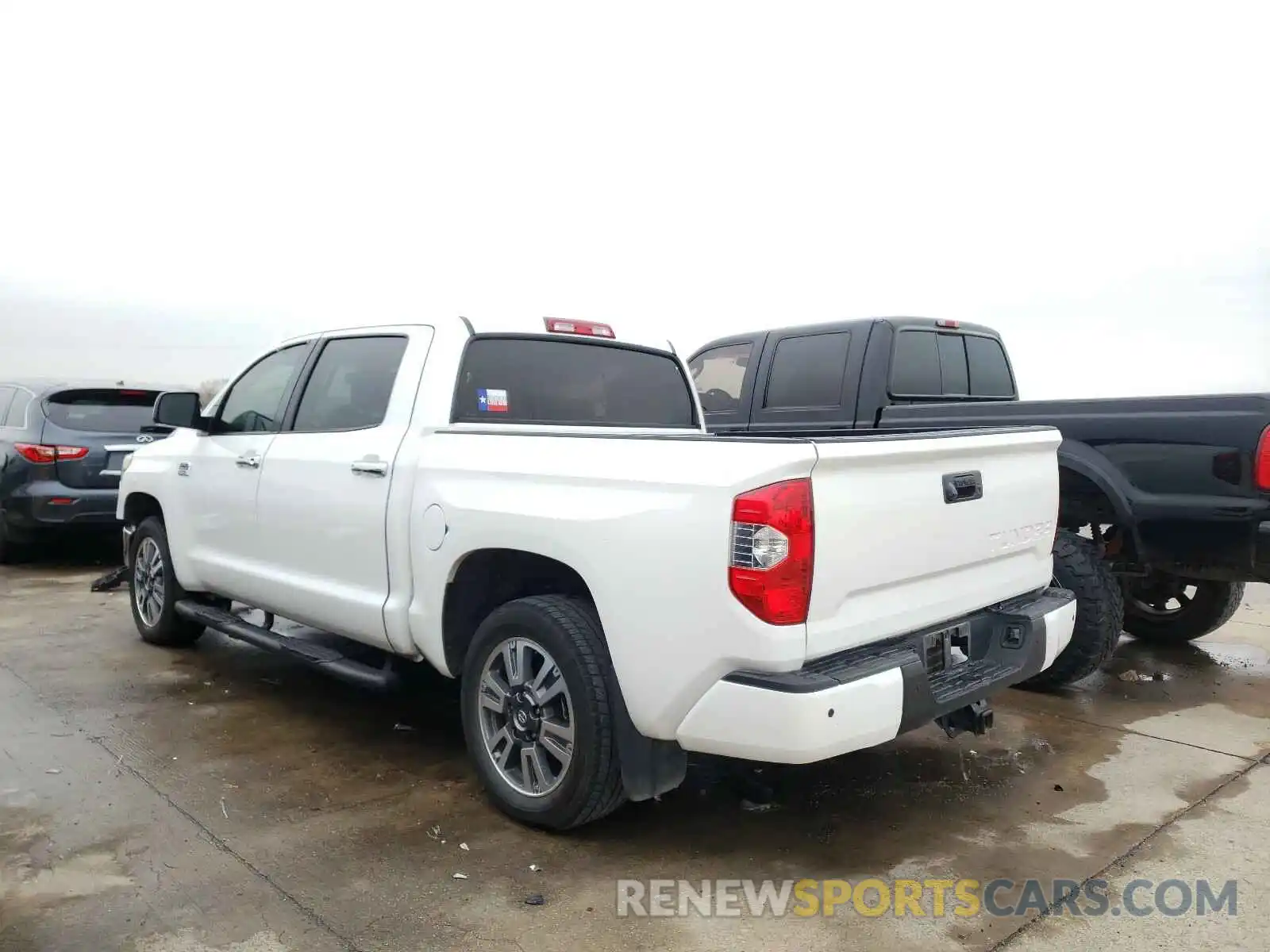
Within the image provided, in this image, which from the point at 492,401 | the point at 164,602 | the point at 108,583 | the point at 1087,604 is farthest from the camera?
the point at 108,583

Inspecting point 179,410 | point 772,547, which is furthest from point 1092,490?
point 179,410

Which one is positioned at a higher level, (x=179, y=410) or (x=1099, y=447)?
(x=179, y=410)

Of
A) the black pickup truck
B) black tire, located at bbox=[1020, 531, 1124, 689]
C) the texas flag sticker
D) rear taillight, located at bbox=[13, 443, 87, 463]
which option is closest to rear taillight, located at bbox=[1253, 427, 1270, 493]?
the black pickup truck

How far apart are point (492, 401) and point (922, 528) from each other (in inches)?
71.1

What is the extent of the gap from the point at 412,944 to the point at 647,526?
1.33 meters

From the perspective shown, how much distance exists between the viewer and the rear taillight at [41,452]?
826 cm

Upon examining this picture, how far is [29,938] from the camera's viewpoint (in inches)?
108

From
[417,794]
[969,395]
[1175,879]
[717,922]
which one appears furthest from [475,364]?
[969,395]

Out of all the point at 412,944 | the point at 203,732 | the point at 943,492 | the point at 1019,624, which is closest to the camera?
the point at 412,944

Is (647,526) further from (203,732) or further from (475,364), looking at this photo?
(203,732)

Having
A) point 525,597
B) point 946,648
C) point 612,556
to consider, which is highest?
point 612,556

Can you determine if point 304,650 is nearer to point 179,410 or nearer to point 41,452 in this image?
point 179,410

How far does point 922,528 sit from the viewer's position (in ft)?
10.4

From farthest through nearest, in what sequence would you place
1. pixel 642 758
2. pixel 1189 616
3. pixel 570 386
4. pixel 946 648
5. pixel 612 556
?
pixel 1189 616 < pixel 570 386 < pixel 946 648 < pixel 642 758 < pixel 612 556
